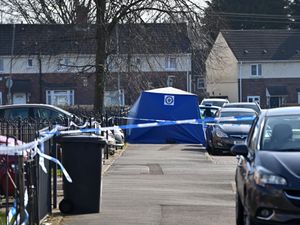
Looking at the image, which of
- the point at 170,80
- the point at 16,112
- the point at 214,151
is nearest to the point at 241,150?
the point at 16,112

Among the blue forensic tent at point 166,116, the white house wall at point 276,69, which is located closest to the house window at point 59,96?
the white house wall at point 276,69

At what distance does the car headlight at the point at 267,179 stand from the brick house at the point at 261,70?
191ft

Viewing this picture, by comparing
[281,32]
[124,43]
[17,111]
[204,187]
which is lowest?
[204,187]

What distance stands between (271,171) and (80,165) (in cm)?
355

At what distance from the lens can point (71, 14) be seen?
104 ft

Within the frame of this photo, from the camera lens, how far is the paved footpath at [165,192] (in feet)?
35.5

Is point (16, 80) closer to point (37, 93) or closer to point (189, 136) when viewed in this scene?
point (37, 93)

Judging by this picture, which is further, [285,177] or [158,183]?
[158,183]

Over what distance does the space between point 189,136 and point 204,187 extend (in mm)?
14939

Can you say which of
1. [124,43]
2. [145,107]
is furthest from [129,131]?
[124,43]

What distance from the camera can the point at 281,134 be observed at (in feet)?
30.8

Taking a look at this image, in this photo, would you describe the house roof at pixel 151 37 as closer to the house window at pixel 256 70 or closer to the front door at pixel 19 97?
the front door at pixel 19 97

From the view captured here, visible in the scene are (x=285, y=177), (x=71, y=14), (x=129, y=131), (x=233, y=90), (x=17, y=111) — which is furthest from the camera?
(x=233, y=90)

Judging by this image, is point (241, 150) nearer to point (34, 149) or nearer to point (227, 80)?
point (34, 149)
